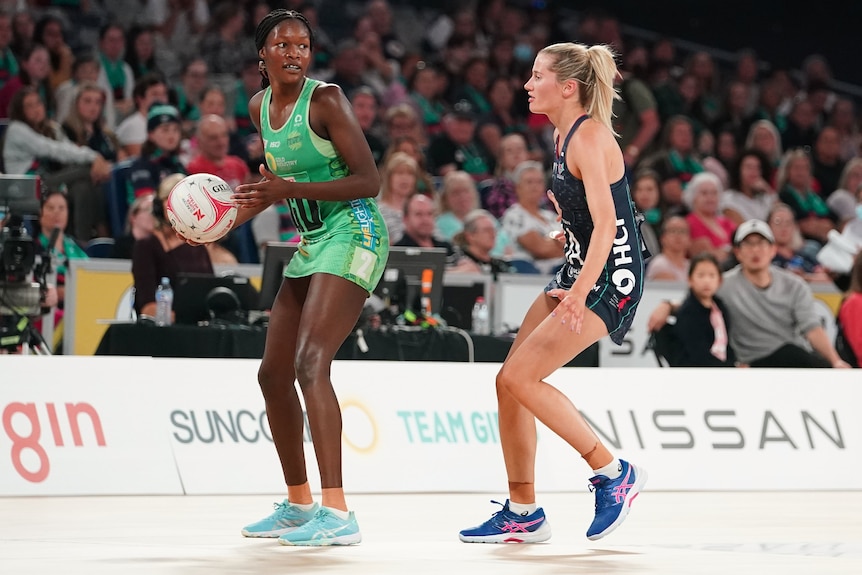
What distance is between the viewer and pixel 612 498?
5.44m

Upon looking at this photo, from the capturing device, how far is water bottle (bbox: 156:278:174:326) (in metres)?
9.31

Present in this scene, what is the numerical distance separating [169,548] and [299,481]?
0.76 meters

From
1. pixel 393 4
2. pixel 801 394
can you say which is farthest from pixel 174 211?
pixel 393 4

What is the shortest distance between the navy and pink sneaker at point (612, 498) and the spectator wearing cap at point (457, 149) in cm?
913

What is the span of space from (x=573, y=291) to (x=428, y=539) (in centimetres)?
120

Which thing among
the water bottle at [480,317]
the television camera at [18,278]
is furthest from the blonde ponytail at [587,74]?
the water bottle at [480,317]

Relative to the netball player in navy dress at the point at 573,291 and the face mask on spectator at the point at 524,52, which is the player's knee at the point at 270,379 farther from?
the face mask on spectator at the point at 524,52

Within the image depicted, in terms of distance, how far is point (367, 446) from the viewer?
7.78m

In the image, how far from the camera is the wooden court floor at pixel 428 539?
4570mm

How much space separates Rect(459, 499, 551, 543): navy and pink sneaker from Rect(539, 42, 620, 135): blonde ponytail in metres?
1.64

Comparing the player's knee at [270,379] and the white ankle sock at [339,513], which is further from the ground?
the player's knee at [270,379]

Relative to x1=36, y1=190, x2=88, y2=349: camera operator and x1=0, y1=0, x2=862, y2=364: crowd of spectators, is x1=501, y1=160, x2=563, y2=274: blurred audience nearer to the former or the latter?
x1=0, y1=0, x2=862, y2=364: crowd of spectators

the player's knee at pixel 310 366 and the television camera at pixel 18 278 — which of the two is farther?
the television camera at pixel 18 278

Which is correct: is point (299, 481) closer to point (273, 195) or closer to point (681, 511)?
point (273, 195)
